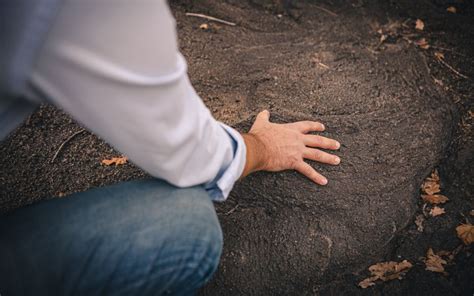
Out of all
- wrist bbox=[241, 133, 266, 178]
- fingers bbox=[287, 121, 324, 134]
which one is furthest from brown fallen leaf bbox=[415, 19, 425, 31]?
wrist bbox=[241, 133, 266, 178]

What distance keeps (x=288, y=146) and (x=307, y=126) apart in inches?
10.6

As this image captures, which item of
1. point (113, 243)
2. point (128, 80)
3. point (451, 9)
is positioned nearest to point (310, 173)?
point (113, 243)

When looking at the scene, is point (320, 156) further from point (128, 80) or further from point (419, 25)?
point (419, 25)

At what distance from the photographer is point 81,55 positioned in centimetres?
94

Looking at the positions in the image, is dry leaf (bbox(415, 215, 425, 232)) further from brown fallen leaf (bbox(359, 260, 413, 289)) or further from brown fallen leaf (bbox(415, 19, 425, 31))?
brown fallen leaf (bbox(415, 19, 425, 31))

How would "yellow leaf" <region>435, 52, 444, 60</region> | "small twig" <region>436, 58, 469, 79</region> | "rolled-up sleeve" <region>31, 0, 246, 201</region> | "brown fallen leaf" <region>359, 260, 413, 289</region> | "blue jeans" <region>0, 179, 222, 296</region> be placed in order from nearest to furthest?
"rolled-up sleeve" <region>31, 0, 246, 201</region> < "blue jeans" <region>0, 179, 222, 296</region> < "brown fallen leaf" <region>359, 260, 413, 289</region> < "small twig" <region>436, 58, 469, 79</region> < "yellow leaf" <region>435, 52, 444, 60</region>

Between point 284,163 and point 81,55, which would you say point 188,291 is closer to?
point 284,163

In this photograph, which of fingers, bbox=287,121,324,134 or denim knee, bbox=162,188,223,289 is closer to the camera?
denim knee, bbox=162,188,223,289

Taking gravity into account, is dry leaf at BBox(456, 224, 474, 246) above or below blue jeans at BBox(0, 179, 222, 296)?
below

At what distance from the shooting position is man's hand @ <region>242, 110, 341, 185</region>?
200 centimetres

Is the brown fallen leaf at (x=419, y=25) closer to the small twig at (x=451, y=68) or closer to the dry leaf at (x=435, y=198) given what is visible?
the small twig at (x=451, y=68)

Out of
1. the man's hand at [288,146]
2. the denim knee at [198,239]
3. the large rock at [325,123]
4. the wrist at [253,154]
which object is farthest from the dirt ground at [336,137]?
the denim knee at [198,239]

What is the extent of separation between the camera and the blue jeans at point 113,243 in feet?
4.46

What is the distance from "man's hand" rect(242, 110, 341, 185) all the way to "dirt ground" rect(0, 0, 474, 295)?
113 mm
